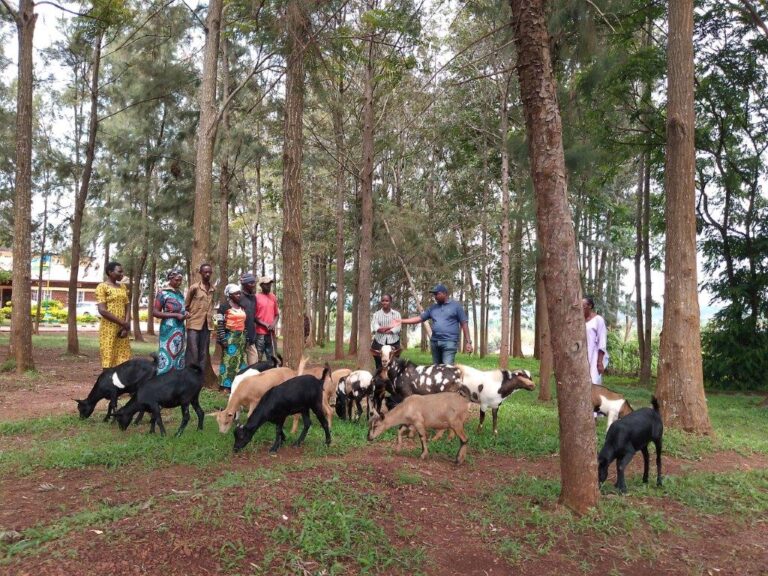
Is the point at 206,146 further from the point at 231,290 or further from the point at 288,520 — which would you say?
the point at 288,520

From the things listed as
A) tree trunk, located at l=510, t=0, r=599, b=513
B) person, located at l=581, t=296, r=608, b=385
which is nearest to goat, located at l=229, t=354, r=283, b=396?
tree trunk, located at l=510, t=0, r=599, b=513

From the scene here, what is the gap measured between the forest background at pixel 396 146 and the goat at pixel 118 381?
8.23 feet

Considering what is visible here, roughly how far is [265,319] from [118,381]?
261 centimetres

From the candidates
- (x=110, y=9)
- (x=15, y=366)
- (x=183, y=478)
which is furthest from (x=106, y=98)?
(x=183, y=478)

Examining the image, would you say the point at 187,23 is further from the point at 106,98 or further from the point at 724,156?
the point at 724,156

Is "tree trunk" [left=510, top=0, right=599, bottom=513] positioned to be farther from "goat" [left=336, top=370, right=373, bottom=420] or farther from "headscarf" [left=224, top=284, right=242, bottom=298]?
"headscarf" [left=224, top=284, right=242, bottom=298]

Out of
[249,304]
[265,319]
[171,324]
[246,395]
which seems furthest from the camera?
[265,319]

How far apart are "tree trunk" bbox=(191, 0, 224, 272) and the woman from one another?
74.7 inches

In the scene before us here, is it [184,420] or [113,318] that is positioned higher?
[113,318]

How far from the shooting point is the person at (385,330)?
927 cm

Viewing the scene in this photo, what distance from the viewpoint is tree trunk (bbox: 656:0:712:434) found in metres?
8.34

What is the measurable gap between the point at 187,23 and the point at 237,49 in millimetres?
1967

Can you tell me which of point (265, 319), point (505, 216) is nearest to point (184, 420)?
point (265, 319)

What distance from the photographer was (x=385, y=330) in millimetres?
9312
